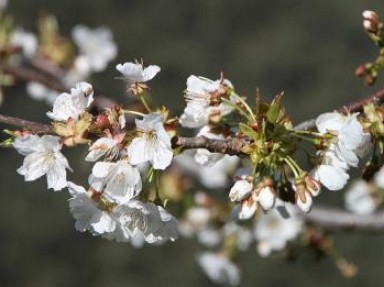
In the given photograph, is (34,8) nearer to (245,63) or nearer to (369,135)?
(245,63)

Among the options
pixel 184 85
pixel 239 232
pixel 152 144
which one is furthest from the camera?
pixel 184 85

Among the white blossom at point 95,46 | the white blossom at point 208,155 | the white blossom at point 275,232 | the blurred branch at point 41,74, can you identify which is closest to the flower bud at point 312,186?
the white blossom at point 208,155

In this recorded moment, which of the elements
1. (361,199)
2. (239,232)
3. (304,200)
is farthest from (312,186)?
(361,199)

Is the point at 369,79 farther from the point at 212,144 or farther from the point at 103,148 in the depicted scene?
the point at 103,148

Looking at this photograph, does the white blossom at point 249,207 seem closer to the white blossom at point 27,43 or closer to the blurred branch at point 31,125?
the blurred branch at point 31,125

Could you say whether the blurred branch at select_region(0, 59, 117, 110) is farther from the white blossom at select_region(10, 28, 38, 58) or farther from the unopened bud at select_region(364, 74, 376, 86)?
the unopened bud at select_region(364, 74, 376, 86)
